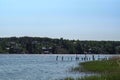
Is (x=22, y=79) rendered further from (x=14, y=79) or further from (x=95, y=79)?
(x=95, y=79)

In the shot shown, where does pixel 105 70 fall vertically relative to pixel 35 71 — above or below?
above

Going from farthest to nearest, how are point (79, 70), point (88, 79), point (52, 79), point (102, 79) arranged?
point (79, 70) < point (52, 79) < point (88, 79) < point (102, 79)

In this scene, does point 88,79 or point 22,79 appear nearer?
point 88,79

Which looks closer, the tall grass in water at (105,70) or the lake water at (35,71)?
the tall grass in water at (105,70)

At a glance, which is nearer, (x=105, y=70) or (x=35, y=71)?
(x=105, y=70)

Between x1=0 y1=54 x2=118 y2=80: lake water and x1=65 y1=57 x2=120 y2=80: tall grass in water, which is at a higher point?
x1=65 y1=57 x2=120 y2=80: tall grass in water

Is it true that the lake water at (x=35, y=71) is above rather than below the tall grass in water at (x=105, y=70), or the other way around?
below

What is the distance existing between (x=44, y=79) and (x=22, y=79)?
109 inches

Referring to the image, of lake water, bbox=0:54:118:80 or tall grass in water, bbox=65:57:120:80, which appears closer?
tall grass in water, bbox=65:57:120:80

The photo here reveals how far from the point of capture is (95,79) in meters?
33.8

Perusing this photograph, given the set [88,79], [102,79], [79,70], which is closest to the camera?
[102,79]

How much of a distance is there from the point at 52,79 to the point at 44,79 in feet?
3.49

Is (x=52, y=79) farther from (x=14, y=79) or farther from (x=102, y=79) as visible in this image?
(x=102, y=79)

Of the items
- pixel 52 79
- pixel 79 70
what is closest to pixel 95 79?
pixel 52 79
